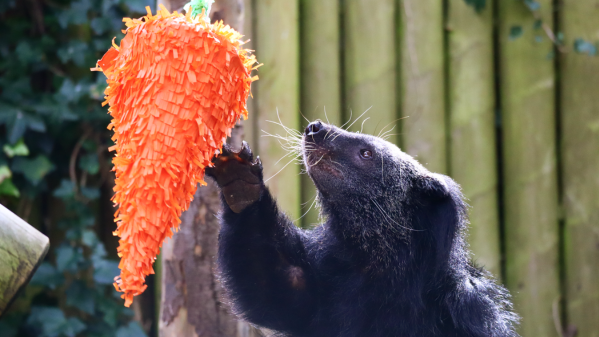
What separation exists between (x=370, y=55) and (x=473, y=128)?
70 cm

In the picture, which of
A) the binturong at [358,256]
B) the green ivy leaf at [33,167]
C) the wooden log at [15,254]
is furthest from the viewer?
the green ivy leaf at [33,167]

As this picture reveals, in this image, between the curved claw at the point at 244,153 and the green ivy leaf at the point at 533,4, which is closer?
the curved claw at the point at 244,153

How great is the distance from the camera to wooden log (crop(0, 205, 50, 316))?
113 cm

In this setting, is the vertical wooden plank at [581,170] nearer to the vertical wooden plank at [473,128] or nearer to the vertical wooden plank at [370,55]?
the vertical wooden plank at [473,128]

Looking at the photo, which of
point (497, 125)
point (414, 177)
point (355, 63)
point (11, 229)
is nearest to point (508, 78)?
point (497, 125)

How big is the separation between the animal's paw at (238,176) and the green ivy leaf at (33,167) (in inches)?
62.8

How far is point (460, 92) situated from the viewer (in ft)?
10.5

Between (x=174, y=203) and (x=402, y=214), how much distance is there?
1019mm

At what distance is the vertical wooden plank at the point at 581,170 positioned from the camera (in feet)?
10.5

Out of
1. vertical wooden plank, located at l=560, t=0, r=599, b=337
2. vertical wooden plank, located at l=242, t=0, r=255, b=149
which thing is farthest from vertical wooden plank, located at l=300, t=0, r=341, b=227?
vertical wooden plank, located at l=560, t=0, r=599, b=337

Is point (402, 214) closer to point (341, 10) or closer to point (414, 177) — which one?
point (414, 177)

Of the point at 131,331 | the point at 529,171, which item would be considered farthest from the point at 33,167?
the point at 529,171

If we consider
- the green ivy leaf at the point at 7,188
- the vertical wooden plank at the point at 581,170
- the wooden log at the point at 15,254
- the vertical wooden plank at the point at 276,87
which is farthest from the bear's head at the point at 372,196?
the green ivy leaf at the point at 7,188

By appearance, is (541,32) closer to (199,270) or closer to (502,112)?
(502,112)
